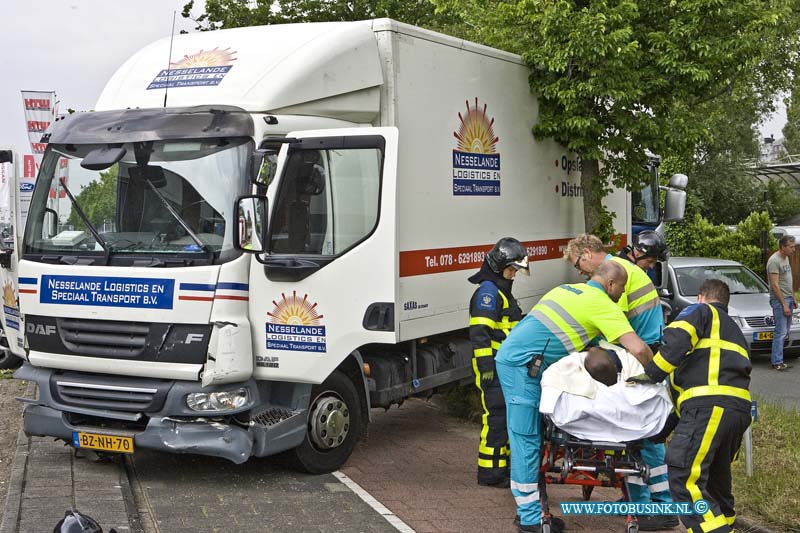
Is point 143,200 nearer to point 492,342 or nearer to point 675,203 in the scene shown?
point 492,342

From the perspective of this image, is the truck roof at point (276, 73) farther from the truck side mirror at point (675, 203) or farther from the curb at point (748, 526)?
the truck side mirror at point (675, 203)

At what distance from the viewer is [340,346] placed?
7.08m

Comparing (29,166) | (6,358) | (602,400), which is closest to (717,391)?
(602,400)

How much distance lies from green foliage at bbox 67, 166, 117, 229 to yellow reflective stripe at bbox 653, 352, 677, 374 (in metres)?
4.05

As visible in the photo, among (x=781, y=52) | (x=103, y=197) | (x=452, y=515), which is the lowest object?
(x=452, y=515)

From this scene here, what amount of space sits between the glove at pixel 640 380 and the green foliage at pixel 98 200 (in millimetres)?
3935

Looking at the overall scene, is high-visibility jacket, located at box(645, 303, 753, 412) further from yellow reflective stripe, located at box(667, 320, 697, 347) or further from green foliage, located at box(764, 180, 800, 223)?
green foliage, located at box(764, 180, 800, 223)

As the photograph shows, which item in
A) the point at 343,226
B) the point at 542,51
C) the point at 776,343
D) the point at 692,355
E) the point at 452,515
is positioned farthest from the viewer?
the point at 776,343

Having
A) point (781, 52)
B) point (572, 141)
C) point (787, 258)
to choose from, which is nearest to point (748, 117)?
point (781, 52)

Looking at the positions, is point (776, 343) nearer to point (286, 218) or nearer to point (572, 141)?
point (572, 141)

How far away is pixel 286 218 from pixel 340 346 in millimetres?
998

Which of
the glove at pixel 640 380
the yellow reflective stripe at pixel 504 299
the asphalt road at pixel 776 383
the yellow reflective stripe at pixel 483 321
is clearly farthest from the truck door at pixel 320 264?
the asphalt road at pixel 776 383

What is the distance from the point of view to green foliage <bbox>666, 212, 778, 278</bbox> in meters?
23.4

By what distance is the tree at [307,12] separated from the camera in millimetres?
23922
